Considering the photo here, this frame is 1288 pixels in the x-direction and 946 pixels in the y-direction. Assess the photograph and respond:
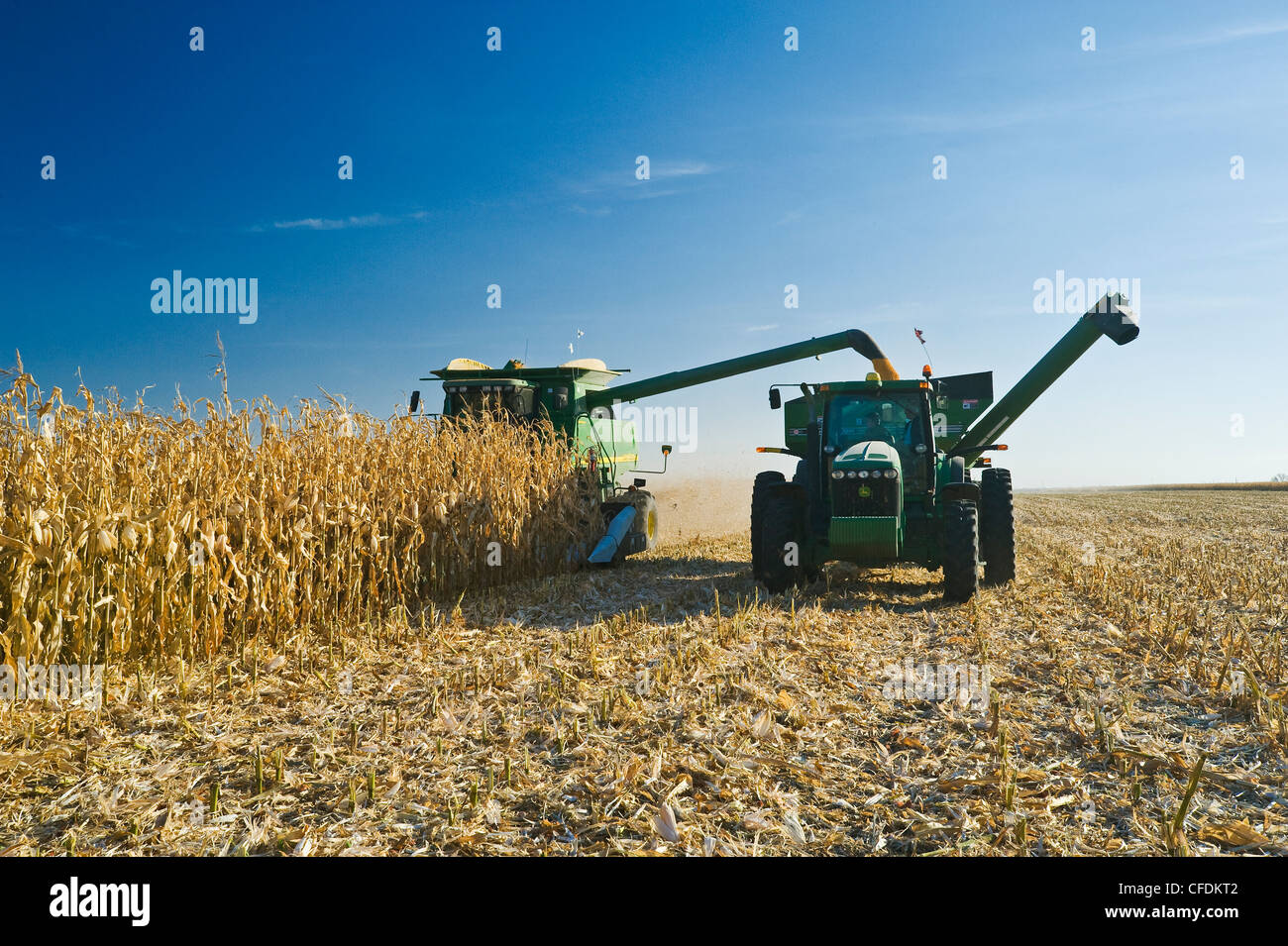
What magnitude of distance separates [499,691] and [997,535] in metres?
6.33

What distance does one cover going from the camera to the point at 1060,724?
4203 mm

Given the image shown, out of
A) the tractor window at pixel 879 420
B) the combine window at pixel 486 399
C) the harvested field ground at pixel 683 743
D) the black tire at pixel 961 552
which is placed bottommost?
the harvested field ground at pixel 683 743

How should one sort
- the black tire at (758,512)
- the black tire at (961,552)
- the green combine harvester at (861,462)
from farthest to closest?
the black tire at (758,512) → the green combine harvester at (861,462) → the black tire at (961,552)

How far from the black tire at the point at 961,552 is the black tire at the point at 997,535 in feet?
3.80

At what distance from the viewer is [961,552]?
7.43 meters

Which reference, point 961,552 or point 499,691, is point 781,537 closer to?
point 961,552

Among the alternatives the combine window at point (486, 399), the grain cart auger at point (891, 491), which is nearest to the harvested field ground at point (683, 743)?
the grain cart auger at point (891, 491)

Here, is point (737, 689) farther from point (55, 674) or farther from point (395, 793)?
point (55, 674)

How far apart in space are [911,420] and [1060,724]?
5037 millimetres

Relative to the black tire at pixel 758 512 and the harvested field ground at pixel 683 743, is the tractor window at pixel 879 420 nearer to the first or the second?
the black tire at pixel 758 512

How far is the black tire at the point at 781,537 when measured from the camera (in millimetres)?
7906

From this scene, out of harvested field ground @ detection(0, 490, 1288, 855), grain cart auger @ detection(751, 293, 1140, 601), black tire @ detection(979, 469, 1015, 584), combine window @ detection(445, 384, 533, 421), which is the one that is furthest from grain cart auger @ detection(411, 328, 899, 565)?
harvested field ground @ detection(0, 490, 1288, 855)

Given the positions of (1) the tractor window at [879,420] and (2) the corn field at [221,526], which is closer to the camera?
(2) the corn field at [221,526]

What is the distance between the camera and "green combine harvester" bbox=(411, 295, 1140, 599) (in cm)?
758
